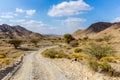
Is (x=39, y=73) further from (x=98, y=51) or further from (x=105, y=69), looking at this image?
(x=98, y=51)

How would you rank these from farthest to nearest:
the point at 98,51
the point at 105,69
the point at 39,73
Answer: the point at 98,51
the point at 39,73
the point at 105,69

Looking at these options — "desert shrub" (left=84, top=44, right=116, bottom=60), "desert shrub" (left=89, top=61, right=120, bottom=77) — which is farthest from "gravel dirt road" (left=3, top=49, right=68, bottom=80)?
"desert shrub" (left=84, top=44, right=116, bottom=60)

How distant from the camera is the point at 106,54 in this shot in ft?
112

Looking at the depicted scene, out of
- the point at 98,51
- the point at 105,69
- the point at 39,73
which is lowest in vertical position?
the point at 39,73

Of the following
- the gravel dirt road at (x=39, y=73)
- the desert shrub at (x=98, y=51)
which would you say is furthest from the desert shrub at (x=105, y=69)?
the desert shrub at (x=98, y=51)

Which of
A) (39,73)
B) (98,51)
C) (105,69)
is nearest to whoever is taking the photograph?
(105,69)

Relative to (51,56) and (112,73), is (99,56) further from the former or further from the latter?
(112,73)

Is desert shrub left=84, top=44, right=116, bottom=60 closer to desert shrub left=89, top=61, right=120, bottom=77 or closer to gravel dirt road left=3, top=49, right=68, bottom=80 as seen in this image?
gravel dirt road left=3, top=49, right=68, bottom=80

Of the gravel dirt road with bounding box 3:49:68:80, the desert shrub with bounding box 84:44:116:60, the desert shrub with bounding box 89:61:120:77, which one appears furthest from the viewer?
the desert shrub with bounding box 84:44:116:60

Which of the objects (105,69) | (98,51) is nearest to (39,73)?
(105,69)

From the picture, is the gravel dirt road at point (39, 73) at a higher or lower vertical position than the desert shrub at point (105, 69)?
lower

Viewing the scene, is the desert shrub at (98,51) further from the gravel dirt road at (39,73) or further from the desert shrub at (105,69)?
the desert shrub at (105,69)

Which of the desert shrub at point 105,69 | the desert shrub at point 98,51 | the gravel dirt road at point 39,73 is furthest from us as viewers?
the desert shrub at point 98,51

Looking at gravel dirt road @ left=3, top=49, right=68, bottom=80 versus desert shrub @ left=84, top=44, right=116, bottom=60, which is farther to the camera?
desert shrub @ left=84, top=44, right=116, bottom=60
